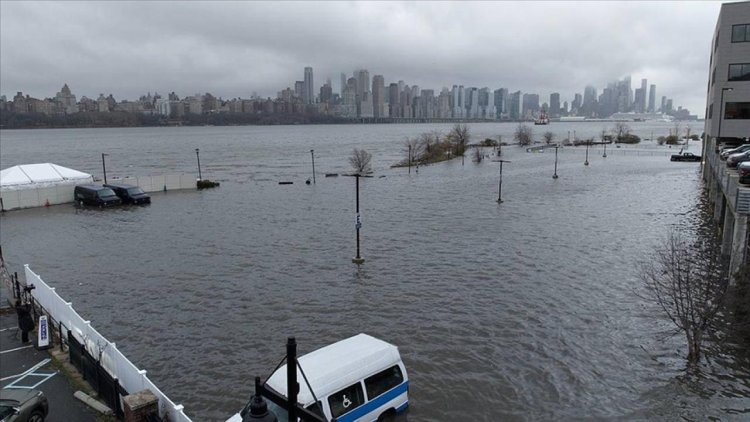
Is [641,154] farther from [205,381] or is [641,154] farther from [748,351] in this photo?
[205,381]

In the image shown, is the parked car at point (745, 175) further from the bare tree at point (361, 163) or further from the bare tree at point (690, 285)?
the bare tree at point (361, 163)

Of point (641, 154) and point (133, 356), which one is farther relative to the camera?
point (641, 154)

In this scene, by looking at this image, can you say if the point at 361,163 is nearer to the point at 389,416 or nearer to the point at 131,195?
the point at 131,195

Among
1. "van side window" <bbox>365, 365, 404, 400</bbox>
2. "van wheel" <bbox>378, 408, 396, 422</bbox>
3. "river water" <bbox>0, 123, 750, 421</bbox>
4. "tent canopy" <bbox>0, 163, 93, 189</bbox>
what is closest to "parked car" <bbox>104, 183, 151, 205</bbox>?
"river water" <bbox>0, 123, 750, 421</bbox>

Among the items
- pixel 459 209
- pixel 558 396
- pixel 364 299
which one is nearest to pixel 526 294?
pixel 364 299

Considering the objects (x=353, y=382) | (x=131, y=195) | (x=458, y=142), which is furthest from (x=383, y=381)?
(x=458, y=142)

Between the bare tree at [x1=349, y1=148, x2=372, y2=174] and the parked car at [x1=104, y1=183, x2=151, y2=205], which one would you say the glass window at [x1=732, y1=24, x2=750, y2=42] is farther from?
the parked car at [x1=104, y1=183, x2=151, y2=205]

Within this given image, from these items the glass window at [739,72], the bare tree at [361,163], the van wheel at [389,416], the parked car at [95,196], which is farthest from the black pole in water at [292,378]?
the bare tree at [361,163]
